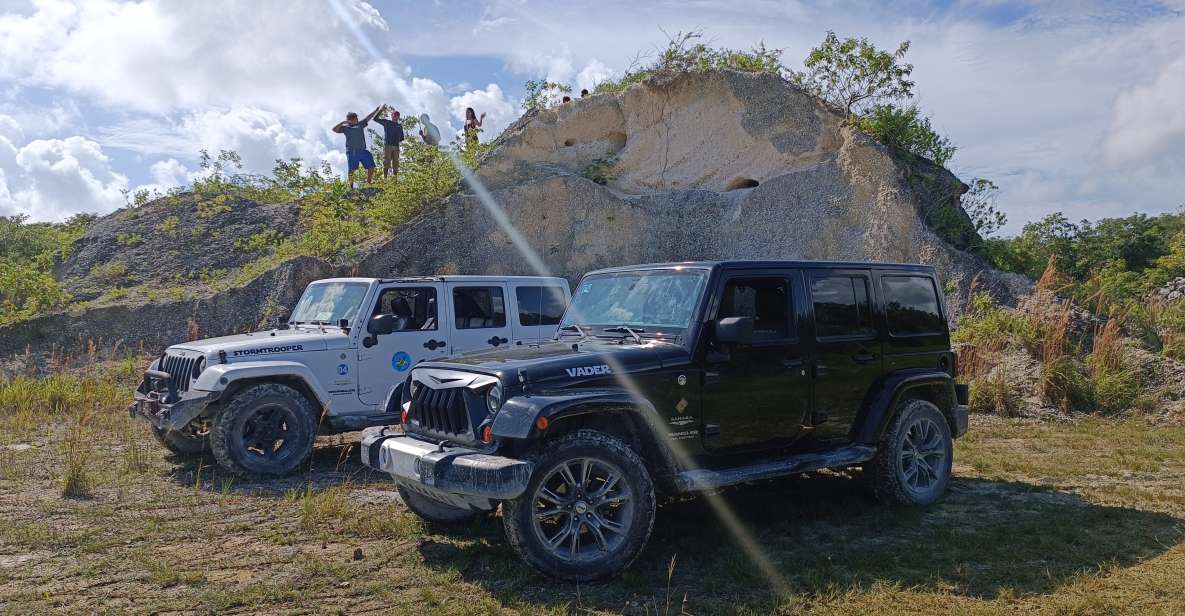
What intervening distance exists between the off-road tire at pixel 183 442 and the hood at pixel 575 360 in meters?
3.79

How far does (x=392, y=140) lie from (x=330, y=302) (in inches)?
399

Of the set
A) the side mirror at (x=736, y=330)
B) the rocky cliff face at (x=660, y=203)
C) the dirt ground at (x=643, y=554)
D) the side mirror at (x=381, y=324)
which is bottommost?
the dirt ground at (x=643, y=554)

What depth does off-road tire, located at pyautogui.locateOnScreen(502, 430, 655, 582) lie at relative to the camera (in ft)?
15.3

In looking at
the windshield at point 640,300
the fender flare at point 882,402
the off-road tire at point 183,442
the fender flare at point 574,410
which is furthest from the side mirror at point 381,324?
the fender flare at point 882,402

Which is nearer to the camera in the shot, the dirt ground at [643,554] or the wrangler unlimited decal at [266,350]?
the dirt ground at [643,554]

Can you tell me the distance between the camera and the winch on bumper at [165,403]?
7.32 metres

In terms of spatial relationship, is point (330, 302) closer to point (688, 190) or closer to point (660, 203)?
point (660, 203)

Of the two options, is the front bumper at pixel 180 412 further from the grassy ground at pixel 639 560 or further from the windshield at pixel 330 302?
the windshield at pixel 330 302

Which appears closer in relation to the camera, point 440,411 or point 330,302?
point 440,411

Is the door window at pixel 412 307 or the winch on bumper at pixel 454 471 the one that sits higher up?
the door window at pixel 412 307

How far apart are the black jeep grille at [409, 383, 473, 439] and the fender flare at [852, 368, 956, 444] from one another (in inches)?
117

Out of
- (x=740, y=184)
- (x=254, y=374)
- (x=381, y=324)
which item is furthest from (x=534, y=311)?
(x=740, y=184)

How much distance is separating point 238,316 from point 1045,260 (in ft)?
47.3

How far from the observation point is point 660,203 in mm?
16016
